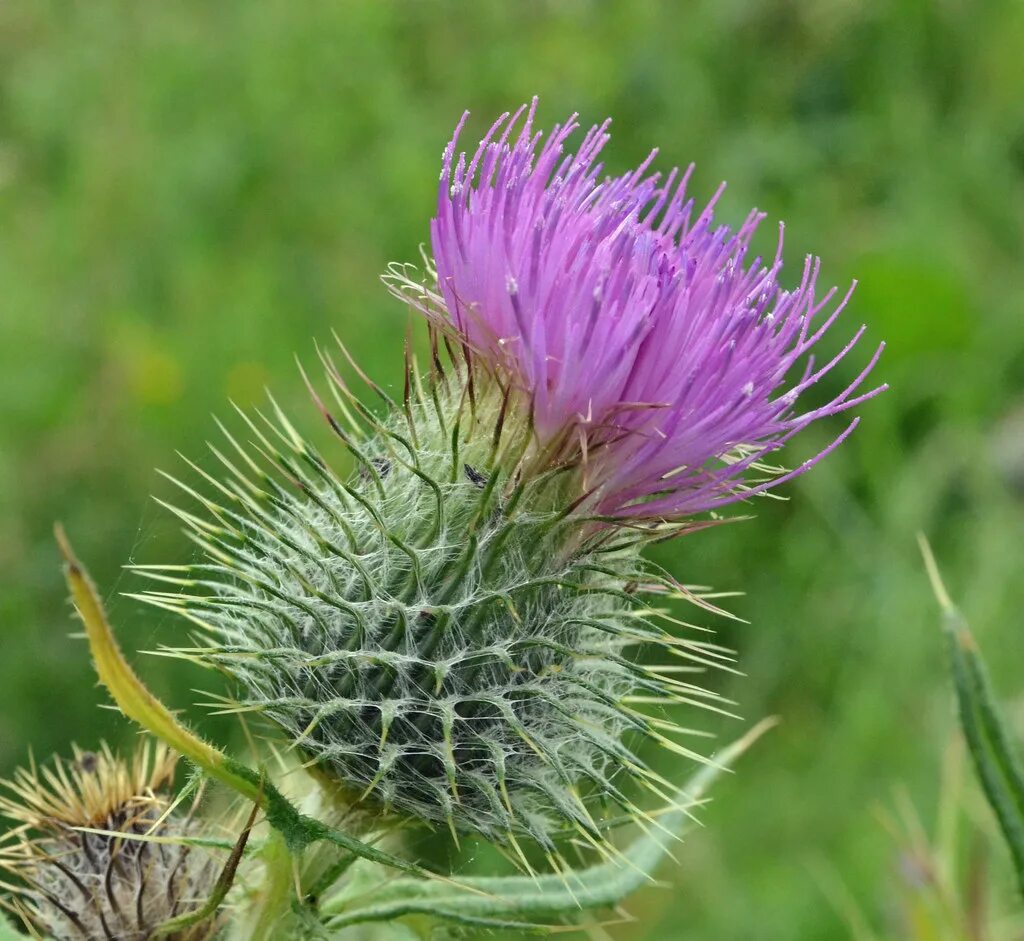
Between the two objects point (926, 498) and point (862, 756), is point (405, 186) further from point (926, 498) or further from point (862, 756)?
point (862, 756)

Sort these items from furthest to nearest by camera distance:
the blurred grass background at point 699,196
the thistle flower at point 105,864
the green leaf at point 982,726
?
the blurred grass background at point 699,196
the green leaf at point 982,726
the thistle flower at point 105,864

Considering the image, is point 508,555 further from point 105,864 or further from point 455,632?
point 105,864

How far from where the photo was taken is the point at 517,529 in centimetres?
218

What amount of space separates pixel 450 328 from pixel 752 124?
20.6 feet

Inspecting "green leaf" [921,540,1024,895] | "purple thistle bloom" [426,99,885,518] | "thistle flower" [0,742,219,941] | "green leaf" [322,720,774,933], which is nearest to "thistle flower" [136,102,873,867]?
"purple thistle bloom" [426,99,885,518]

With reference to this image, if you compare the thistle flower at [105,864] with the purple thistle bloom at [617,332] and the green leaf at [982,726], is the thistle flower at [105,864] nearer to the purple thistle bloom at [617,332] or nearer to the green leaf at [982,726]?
the purple thistle bloom at [617,332]

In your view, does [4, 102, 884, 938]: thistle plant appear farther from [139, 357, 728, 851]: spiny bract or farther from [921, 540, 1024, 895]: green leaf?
[921, 540, 1024, 895]: green leaf

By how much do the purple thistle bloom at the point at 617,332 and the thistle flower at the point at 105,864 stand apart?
3.72 ft

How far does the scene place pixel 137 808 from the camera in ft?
7.22

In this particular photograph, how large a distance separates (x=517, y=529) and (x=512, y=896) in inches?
30.8

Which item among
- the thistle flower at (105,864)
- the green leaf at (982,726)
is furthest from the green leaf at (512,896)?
the green leaf at (982,726)

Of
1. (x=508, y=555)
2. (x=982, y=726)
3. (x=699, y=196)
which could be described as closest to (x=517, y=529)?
(x=508, y=555)

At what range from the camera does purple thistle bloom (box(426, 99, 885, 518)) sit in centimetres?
212

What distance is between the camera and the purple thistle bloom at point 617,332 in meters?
2.12
